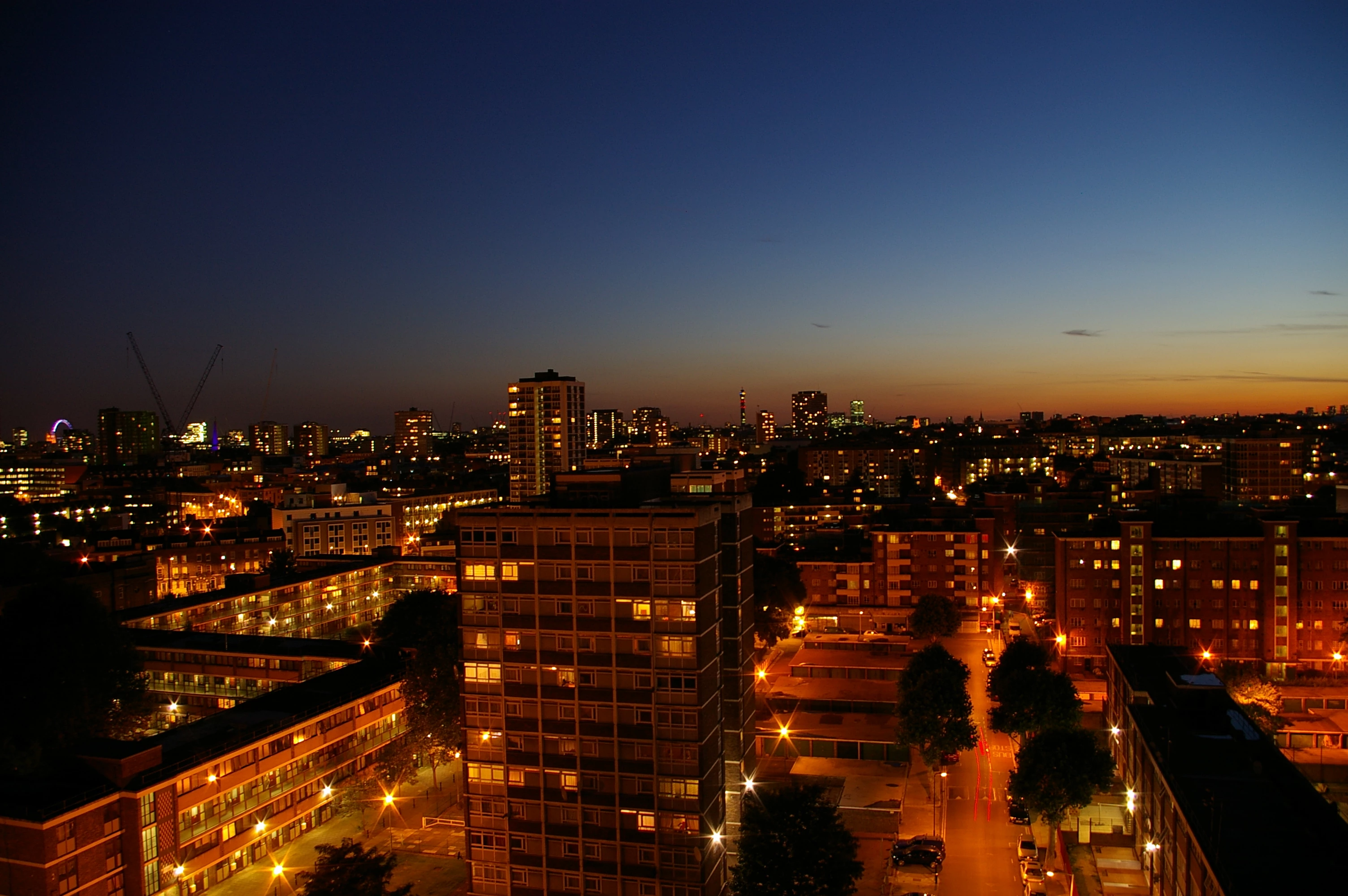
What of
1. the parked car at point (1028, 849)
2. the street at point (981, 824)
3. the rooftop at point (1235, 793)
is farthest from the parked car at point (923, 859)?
the rooftop at point (1235, 793)

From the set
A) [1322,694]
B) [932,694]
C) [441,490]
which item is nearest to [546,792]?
[932,694]

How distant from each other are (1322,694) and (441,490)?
7285 cm

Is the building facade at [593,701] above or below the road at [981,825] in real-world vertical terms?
above

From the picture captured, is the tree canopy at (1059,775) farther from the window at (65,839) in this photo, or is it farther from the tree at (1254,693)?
the window at (65,839)

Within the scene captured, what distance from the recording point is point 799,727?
97.5 ft

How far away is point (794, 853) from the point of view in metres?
17.7

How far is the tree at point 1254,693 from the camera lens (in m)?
28.9

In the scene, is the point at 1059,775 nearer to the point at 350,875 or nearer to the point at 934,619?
the point at 350,875

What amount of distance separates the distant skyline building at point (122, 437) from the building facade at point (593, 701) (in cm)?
18823

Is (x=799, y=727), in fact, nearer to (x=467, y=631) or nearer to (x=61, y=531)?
(x=467, y=631)

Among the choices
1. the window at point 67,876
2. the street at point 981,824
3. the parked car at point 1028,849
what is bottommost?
the street at point 981,824

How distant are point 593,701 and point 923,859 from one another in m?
9.18

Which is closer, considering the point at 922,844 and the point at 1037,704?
the point at 922,844

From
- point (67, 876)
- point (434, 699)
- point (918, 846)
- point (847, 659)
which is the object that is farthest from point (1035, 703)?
point (67, 876)
